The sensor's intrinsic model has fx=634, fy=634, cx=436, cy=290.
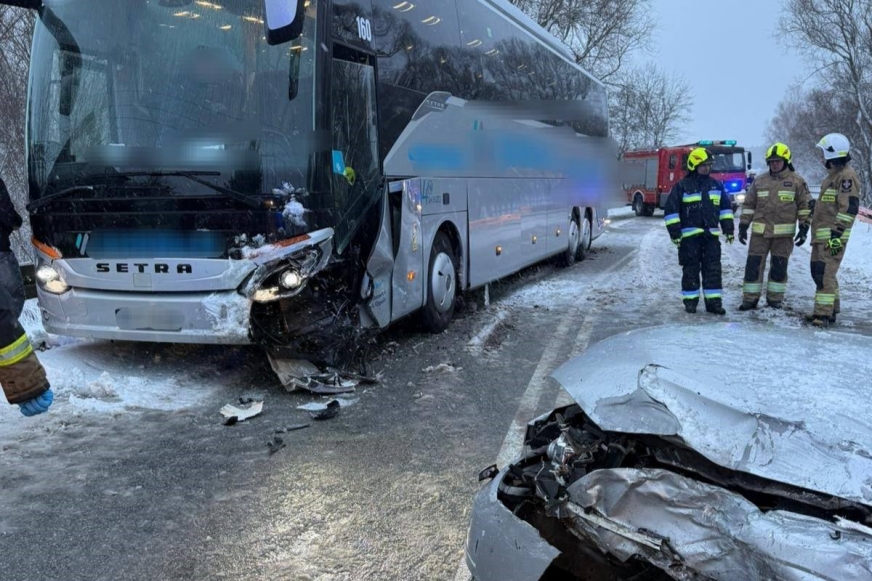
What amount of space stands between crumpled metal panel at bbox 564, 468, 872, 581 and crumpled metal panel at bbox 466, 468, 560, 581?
6.6 inches

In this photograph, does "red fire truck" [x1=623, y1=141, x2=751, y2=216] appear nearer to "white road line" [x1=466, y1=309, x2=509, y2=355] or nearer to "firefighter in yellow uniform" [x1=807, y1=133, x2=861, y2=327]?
"firefighter in yellow uniform" [x1=807, y1=133, x2=861, y2=327]

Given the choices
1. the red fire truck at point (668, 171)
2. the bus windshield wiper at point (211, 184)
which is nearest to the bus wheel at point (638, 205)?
the red fire truck at point (668, 171)

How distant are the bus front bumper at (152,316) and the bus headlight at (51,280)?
0.14 ft

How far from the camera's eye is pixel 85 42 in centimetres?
494

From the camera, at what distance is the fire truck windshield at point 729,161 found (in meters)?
26.5

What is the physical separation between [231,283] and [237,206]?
0.57 metres

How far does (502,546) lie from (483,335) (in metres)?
5.02

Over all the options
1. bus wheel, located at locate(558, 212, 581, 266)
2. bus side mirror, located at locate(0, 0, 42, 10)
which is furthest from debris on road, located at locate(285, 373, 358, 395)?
bus wheel, located at locate(558, 212, 581, 266)

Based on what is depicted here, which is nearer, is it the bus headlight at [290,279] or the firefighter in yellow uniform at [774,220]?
the bus headlight at [290,279]

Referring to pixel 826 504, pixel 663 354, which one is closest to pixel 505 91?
pixel 663 354

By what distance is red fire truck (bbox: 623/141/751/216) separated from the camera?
26625 mm

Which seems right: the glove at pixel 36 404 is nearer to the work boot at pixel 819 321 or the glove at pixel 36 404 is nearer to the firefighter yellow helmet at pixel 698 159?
the firefighter yellow helmet at pixel 698 159

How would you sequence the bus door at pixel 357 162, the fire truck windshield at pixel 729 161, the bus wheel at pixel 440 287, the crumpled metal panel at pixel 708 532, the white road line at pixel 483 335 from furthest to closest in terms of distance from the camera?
the fire truck windshield at pixel 729 161 < the bus wheel at pixel 440 287 < the white road line at pixel 483 335 < the bus door at pixel 357 162 < the crumpled metal panel at pixel 708 532

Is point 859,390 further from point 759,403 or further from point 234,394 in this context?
point 234,394
